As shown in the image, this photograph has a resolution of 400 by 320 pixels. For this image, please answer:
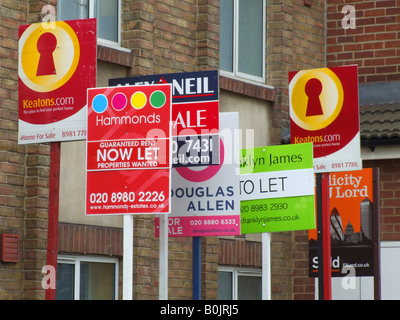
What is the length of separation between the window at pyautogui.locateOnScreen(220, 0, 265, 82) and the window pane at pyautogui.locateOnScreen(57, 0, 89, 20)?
8.96ft

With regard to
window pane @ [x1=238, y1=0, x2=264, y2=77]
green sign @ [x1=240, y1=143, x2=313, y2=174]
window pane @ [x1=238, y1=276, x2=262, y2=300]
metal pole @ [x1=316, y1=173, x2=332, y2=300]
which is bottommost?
window pane @ [x1=238, y1=276, x2=262, y2=300]

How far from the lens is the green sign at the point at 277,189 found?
9.68m

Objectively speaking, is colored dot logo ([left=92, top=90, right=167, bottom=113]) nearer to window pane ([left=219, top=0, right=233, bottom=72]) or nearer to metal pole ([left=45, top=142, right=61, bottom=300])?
metal pole ([left=45, top=142, right=61, bottom=300])

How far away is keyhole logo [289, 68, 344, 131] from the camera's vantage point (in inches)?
415

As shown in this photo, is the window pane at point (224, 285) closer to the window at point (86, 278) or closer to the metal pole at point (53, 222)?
the window at point (86, 278)

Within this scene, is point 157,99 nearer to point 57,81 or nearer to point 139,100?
point 139,100

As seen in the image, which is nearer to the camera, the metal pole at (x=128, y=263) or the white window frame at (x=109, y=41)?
the metal pole at (x=128, y=263)

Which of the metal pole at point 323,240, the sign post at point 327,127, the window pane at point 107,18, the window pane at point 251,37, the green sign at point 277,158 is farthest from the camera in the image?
the window pane at point 251,37

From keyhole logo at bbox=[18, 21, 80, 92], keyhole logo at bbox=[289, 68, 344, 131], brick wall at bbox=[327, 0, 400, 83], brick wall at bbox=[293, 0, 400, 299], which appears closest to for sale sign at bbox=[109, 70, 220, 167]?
keyhole logo at bbox=[18, 21, 80, 92]

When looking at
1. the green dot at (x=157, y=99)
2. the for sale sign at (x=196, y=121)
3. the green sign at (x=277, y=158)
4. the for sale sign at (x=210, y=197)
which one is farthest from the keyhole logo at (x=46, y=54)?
the green sign at (x=277, y=158)

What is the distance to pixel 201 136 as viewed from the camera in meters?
8.72

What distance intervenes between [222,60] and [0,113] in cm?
456
